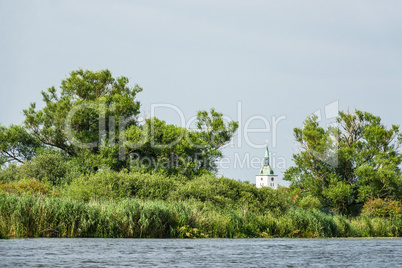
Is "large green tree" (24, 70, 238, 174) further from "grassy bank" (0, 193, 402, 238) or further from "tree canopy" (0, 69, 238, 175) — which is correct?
"grassy bank" (0, 193, 402, 238)

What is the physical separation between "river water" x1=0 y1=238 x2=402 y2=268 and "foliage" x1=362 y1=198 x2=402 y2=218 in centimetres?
3364

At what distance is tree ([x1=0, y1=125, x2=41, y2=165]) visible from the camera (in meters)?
66.8

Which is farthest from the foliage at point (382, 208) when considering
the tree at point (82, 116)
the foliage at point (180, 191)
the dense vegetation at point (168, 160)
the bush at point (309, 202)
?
the tree at point (82, 116)

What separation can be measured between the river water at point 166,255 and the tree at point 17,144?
41951mm

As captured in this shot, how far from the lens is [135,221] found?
31078 mm

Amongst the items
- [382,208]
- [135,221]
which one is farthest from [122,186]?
[382,208]

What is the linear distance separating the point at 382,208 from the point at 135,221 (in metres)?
36.3

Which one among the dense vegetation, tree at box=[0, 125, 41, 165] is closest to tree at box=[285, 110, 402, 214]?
the dense vegetation

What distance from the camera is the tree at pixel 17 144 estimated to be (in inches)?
2630

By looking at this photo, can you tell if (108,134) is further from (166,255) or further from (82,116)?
(166,255)

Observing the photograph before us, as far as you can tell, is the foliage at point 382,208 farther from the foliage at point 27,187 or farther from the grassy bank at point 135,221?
the foliage at point 27,187

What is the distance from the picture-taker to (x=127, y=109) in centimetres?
6725

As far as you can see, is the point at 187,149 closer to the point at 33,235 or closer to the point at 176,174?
the point at 176,174

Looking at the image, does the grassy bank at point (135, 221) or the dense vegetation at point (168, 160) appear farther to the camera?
the dense vegetation at point (168, 160)
